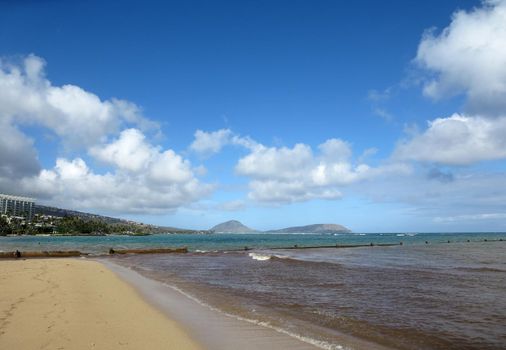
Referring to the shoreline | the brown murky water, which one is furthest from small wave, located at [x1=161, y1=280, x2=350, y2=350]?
the brown murky water

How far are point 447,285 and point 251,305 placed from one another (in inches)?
487

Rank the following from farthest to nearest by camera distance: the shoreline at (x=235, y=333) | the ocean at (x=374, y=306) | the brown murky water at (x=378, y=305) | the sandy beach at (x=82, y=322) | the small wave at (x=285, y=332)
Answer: the brown murky water at (x=378, y=305), the ocean at (x=374, y=306), the small wave at (x=285, y=332), the shoreline at (x=235, y=333), the sandy beach at (x=82, y=322)

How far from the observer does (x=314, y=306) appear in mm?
16078

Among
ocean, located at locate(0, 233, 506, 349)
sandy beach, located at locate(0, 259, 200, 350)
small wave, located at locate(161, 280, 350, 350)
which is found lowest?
ocean, located at locate(0, 233, 506, 349)

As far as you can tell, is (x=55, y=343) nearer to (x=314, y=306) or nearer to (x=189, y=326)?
(x=189, y=326)

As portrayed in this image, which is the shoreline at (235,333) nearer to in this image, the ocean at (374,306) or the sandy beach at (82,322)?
the ocean at (374,306)

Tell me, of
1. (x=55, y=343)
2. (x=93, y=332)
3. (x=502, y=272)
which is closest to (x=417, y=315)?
(x=93, y=332)

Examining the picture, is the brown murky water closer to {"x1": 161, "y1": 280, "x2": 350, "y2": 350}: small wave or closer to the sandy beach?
{"x1": 161, "y1": 280, "x2": 350, "y2": 350}: small wave

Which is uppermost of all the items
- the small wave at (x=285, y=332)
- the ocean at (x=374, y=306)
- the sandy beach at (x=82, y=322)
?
the sandy beach at (x=82, y=322)

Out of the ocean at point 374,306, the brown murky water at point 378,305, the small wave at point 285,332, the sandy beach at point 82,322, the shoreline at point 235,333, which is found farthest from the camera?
the brown murky water at point 378,305

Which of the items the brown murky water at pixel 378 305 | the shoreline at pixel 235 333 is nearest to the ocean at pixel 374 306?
the brown murky water at pixel 378 305

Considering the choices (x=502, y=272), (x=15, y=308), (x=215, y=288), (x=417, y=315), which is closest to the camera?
(x=15, y=308)

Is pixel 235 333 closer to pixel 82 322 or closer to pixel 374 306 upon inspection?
pixel 82 322

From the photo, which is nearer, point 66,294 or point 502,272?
point 66,294
